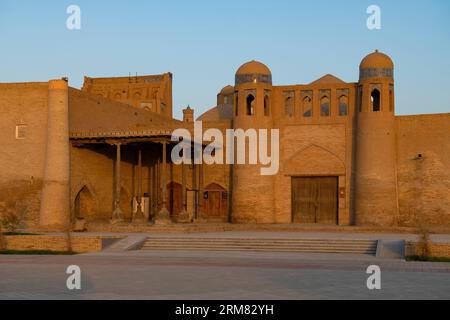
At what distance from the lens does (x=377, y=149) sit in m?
28.4

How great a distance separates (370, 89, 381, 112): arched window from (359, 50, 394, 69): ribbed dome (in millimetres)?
1018

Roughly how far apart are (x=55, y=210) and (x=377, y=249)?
42.7 ft

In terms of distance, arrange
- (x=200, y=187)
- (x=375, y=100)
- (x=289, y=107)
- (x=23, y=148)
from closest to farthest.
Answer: (x=23, y=148) < (x=375, y=100) < (x=200, y=187) < (x=289, y=107)

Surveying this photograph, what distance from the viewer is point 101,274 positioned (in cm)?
1407

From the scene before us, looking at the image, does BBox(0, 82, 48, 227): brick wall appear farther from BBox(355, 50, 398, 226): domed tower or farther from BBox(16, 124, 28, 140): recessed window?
BBox(355, 50, 398, 226): domed tower

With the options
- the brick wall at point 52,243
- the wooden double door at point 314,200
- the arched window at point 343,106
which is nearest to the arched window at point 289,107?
the arched window at point 343,106

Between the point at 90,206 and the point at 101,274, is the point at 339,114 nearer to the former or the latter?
the point at 90,206

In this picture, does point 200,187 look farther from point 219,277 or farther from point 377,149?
point 219,277

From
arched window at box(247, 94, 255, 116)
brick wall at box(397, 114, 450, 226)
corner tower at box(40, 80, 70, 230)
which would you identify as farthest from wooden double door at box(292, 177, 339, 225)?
corner tower at box(40, 80, 70, 230)

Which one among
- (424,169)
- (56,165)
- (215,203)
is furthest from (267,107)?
(56,165)

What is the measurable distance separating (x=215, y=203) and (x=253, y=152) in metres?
3.28

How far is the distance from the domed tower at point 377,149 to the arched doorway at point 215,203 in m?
6.12

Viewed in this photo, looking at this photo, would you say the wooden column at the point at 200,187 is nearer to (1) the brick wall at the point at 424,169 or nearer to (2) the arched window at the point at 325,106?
(2) the arched window at the point at 325,106
